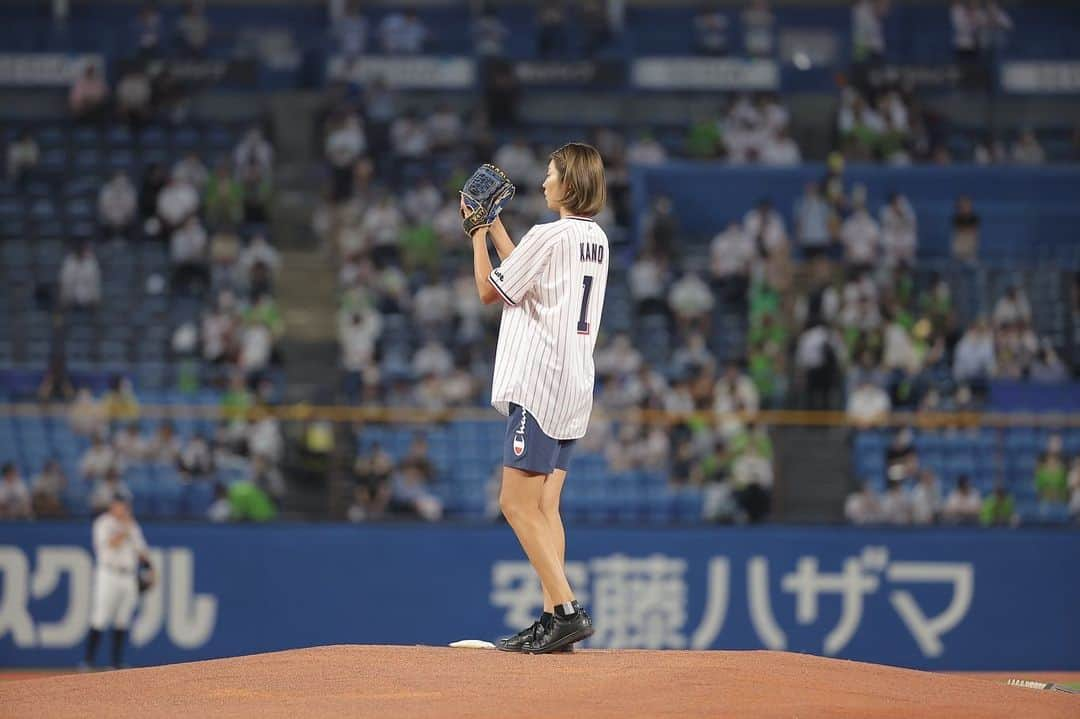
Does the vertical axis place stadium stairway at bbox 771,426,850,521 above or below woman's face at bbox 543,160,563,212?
below

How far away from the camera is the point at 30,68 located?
2627cm

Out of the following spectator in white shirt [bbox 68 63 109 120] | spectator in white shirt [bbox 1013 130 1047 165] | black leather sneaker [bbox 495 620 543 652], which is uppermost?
spectator in white shirt [bbox 68 63 109 120]

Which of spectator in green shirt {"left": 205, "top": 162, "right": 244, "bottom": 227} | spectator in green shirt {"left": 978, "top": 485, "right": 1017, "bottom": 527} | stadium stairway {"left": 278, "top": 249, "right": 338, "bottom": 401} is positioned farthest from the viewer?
spectator in green shirt {"left": 205, "top": 162, "right": 244, "bottom": 227}

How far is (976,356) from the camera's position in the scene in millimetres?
19328

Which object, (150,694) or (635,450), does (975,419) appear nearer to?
(635,450)

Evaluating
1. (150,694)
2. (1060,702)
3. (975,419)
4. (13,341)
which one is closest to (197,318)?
(13,341)

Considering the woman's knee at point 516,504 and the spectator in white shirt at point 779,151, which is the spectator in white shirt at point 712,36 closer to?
the spectator in white shirt at point 779,151

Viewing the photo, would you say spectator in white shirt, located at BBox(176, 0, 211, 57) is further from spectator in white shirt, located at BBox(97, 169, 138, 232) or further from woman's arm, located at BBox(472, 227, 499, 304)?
woman's arm, located at BBox(472, 227, 499, 304)

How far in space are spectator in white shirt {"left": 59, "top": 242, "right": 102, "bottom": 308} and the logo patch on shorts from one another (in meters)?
14.5

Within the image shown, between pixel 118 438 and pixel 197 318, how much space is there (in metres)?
4.40

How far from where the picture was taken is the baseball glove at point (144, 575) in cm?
1561

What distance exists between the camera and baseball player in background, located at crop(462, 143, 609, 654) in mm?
7730

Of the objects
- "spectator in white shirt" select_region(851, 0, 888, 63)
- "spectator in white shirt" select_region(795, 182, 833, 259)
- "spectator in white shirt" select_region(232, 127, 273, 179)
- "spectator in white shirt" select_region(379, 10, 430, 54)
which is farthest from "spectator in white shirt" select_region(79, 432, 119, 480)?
"spectator in white shirt" select_region(851, 0, 888, 63)

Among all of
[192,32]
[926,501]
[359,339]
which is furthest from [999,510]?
[192,32]
